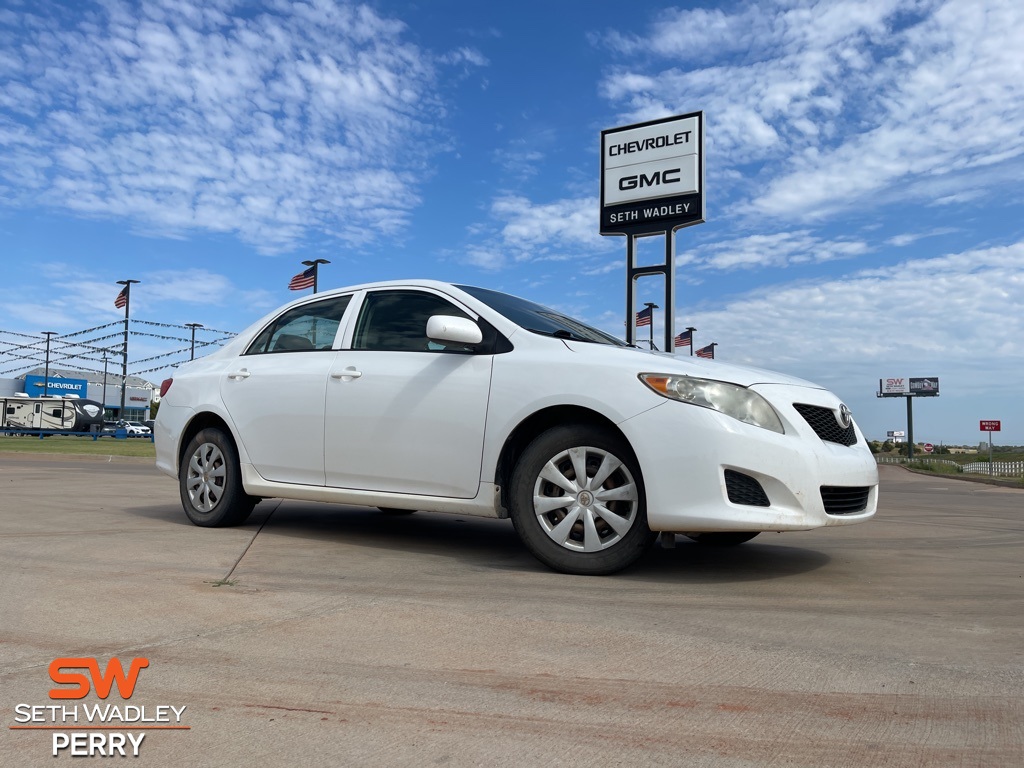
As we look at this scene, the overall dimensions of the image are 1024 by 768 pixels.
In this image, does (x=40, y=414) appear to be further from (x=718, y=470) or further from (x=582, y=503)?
(x=718, y=470)

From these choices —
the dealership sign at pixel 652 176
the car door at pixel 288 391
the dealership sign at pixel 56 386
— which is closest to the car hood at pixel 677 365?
the car door at pixel 288 391

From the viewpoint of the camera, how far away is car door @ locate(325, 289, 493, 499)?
4.59 meters

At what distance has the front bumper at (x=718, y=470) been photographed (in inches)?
152

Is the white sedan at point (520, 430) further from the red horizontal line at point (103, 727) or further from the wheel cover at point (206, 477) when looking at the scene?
the red horizontal line at point (103, 727)

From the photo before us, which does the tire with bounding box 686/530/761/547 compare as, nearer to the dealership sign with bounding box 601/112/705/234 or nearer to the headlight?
the headlight

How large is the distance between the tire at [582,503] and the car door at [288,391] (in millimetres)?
1702

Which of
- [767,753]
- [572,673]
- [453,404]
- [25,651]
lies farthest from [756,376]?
[25,651]

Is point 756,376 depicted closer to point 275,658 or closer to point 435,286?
point 435,286

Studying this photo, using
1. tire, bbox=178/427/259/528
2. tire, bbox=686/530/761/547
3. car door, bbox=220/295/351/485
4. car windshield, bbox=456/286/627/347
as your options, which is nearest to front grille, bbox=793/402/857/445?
tire, bbox=686/530/761/547

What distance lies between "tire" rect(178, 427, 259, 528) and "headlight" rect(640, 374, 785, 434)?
3271mm

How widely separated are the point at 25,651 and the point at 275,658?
2.72 feet

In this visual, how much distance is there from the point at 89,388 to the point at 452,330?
359ft

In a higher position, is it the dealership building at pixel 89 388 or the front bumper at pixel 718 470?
the dealership building at pixel 89 388

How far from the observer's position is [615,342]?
17.5 ft
